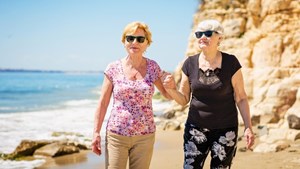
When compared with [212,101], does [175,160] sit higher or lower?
lower

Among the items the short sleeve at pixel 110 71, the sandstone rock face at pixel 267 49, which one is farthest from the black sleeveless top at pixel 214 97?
the sandstone rock face at pixel 267 49

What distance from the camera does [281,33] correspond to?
52.6 ft

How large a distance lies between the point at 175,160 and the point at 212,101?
5.37m

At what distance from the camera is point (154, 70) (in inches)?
149

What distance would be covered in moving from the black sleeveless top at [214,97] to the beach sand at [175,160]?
390 cm

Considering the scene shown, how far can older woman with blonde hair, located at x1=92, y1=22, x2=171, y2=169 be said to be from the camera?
3.62m

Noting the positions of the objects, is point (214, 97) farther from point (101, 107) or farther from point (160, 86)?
point (101, 107)

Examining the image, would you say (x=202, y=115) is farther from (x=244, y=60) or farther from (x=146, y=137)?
(x=244, y=60)

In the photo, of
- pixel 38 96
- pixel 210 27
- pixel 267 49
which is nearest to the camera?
pixel 210 27

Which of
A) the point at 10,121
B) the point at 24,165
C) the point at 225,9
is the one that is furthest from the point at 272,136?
Answer: the point at 10,121

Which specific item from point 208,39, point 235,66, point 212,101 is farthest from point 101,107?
point 235,66

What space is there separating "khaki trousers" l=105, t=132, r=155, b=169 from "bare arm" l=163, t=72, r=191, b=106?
18.0 inches

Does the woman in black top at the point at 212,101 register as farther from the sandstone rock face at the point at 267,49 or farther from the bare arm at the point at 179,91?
the sandstone rock face at the point at 267,49

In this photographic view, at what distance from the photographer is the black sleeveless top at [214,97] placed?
3.73m
